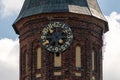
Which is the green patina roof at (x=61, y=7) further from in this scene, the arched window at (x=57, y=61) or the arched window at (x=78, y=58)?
the arched window at (x=57, y=61)

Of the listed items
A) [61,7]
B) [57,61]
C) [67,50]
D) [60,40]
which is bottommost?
[57,61]

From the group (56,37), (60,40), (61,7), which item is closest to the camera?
(60,40)

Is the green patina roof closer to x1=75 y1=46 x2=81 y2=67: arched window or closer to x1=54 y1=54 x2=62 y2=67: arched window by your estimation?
x1=75 y1=46 x2=81 y2=67: arched window

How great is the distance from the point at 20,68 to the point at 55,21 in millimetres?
5064

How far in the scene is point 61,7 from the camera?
57.7 meters

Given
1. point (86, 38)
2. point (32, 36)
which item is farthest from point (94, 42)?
point (32, 36)

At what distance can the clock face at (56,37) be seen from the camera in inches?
2232

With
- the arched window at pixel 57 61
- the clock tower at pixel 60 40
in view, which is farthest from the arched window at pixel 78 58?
the arched window at pixel 57 61

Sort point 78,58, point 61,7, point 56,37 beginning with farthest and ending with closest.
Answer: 1. point 61,7
2. point 78,58
3. point 56,37

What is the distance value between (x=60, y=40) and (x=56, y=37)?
0.41 meters

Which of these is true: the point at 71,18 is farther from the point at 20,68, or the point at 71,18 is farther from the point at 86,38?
the point at 20,68

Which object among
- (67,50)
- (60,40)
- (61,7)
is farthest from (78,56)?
(61,7)

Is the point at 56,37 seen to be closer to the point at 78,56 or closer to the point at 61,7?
the point at 78,56

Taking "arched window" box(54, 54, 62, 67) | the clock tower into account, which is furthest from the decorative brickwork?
"arched window" box(54, 54, 62, 67)
